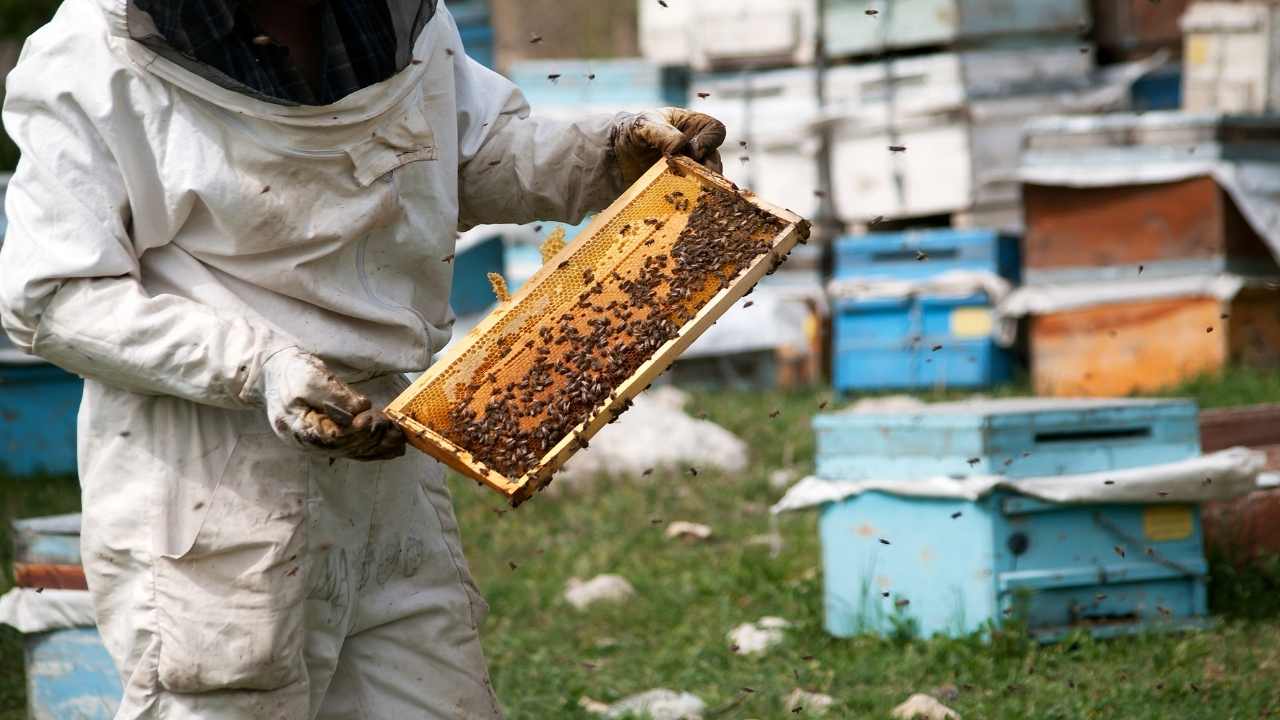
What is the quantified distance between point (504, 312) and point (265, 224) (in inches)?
18.9

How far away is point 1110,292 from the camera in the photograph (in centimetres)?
838

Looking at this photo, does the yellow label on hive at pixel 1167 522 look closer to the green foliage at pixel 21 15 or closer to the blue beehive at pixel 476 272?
the blue beehive at pixel 476 272

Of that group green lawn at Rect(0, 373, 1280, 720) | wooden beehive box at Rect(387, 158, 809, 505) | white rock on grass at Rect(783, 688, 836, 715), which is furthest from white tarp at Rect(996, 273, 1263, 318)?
wooden beehive box at Rect(387, 158, 809, 505)

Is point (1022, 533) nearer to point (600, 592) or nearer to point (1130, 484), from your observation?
point (1130, 484)

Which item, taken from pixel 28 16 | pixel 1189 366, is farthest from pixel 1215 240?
pixel 28 16

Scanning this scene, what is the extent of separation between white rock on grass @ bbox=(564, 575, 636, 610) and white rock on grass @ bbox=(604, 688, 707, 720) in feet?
3.33

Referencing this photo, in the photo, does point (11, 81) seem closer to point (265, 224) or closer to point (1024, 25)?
point (265, 224)

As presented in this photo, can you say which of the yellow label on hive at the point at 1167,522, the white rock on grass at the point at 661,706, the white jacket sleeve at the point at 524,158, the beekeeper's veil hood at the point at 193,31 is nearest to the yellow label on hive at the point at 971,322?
the yellow label on hive at the point at 1167,522

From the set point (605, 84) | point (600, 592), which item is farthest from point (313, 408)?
point (605, 84)

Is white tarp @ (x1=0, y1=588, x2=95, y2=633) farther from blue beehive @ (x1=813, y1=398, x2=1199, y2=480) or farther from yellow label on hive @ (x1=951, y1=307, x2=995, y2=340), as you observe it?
yellow label on hive @ (x1=951, y1=307, x2=995, y2=340)

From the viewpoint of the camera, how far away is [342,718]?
311cm

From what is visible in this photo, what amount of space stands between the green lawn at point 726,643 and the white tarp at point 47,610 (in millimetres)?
620

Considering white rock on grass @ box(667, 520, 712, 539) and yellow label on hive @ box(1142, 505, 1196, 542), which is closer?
yellow label on hive @ box(1142, 505, 1196, 542)

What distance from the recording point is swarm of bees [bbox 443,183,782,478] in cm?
295
